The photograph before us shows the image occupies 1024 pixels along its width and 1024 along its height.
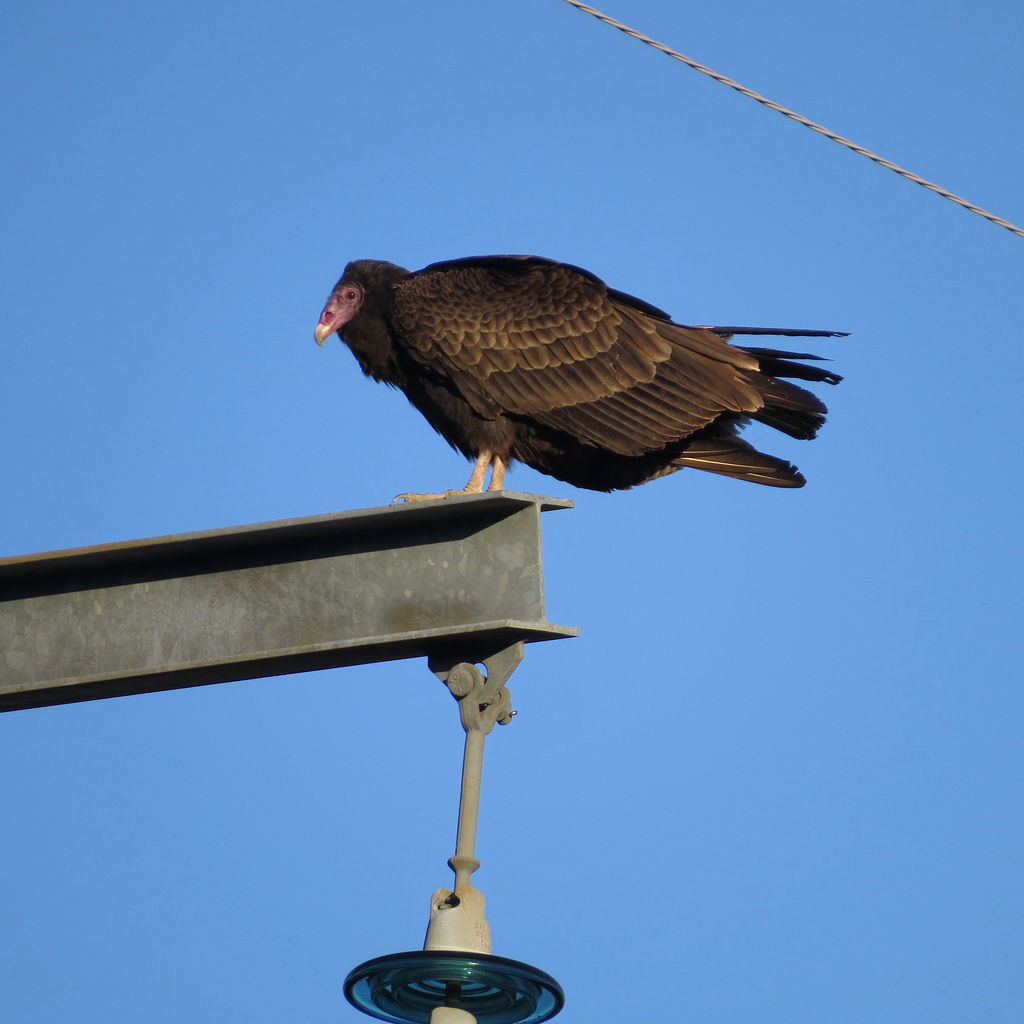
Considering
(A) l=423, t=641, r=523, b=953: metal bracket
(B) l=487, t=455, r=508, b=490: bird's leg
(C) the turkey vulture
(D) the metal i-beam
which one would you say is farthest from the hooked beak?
(A) l=423, t=641, r=523, b=953: metal bracket

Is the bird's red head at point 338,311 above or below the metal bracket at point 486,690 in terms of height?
above

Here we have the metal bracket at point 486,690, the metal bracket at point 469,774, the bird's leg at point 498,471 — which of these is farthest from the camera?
the bird's leg at point 498,471

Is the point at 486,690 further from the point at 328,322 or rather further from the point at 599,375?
the point at 328,322

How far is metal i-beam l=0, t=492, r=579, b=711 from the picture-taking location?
3.20 metres

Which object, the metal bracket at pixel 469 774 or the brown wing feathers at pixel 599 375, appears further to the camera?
the brown wing feathers at pixel 599 375

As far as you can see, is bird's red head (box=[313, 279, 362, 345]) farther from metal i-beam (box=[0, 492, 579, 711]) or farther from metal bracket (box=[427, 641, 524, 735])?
metal bracket (box=[427, 641, 524, 735])

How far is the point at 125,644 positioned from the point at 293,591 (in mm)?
479

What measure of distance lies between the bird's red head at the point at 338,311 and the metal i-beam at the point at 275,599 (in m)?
2.47

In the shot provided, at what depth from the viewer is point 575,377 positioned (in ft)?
18.1

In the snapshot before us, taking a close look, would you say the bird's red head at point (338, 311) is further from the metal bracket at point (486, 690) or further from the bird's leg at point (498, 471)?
the metal bracket at point (486, 690)

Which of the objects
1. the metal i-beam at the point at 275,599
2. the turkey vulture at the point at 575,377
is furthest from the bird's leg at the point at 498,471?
the metal i-beam at the point at 275,599

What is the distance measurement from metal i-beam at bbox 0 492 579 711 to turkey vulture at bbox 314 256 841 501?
1817 millimetres

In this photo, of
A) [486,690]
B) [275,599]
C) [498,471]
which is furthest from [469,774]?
[498,471]

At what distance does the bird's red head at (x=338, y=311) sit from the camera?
591cm
